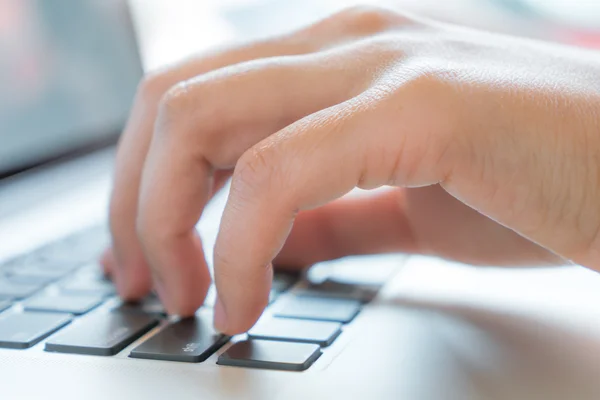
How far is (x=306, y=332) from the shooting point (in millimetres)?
491

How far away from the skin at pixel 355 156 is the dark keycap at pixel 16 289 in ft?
0.21

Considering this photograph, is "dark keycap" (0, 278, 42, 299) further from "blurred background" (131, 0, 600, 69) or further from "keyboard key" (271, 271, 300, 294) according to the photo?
"blurred background" (131, 0, 600, 69)

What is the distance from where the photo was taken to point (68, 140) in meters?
0.96

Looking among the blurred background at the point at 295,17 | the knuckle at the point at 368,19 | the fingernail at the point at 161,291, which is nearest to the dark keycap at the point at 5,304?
the fingernail at the point at 161,291

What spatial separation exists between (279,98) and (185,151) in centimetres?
7

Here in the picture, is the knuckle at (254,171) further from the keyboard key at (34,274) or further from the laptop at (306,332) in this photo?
the keyboard key at (34,274)

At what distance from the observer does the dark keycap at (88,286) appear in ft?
2.00

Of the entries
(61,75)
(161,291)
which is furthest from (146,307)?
(61,75)

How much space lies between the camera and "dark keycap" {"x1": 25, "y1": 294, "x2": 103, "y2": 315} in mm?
564

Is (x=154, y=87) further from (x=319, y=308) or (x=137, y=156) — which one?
(x=319, y=308)

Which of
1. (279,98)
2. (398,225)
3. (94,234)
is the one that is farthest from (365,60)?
(94,234)

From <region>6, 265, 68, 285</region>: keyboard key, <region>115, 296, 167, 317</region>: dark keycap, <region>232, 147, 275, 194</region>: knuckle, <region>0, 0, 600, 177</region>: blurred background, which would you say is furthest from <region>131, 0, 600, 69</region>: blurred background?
<region>232, 147, 275, 194</region>: knuckle

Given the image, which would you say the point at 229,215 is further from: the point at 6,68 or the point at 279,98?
the point at 6,68

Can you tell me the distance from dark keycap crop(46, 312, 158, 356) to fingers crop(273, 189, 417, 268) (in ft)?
0.49
